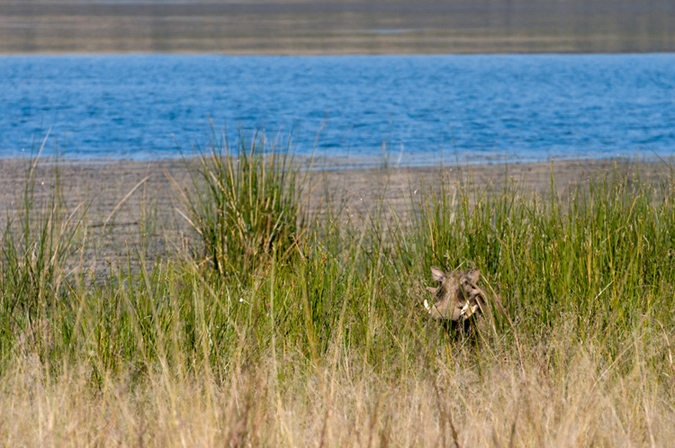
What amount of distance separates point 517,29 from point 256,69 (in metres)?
21.4

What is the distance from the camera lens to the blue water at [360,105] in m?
11.4

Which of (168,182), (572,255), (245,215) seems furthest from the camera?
(168,182)

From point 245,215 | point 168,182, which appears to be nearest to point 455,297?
point 245,215

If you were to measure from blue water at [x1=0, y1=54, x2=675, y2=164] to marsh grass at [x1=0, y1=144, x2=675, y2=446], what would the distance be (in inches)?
96.1

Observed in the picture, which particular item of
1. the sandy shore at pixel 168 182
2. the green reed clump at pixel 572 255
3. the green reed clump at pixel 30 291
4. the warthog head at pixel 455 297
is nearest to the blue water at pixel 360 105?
the sandy shore at pixel 168 182

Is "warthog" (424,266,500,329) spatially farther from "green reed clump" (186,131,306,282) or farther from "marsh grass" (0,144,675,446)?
"green reed clump" (186,131,306,282)

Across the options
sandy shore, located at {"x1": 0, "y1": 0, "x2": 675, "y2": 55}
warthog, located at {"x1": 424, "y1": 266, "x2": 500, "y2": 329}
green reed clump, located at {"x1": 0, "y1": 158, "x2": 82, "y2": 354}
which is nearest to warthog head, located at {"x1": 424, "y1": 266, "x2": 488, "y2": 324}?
warthog, located at {"x1": 424, "y1": 266, "x2": 500, "y2": 329}

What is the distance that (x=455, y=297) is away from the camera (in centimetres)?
319

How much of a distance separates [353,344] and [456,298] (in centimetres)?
46

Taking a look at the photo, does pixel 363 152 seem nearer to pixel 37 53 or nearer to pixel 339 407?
pixel 339 407

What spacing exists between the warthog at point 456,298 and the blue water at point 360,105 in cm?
303

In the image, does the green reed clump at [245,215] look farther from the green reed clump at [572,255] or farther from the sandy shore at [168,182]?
the sandy shore at [168,182]

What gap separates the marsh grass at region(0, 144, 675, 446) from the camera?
2371 millimetres

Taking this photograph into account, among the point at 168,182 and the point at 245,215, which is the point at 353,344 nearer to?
the point at 245,215
